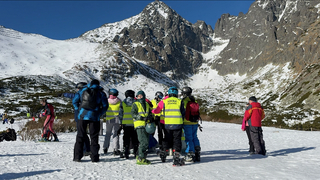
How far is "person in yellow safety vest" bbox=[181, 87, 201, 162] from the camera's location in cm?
735

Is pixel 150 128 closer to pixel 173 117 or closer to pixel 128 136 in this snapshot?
pixel 173 117

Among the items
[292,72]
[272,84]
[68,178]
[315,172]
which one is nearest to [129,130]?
[68,178]

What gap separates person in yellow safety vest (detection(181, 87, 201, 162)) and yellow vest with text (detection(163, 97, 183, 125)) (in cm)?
58

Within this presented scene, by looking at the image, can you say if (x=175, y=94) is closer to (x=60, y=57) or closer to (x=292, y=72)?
(x=292, y=72)

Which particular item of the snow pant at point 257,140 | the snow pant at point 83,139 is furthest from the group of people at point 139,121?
the snow pant at point 257,140

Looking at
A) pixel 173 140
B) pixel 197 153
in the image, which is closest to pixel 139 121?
pixel 173 140

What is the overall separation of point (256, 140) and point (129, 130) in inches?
204

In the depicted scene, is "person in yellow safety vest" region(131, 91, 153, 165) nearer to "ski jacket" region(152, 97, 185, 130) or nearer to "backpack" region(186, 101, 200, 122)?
"ski jacket" region(152, 97, 185, 130)

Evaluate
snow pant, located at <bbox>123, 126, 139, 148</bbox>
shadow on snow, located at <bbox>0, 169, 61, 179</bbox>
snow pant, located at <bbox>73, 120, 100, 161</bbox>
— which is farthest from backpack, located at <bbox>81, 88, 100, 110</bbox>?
shadow on snow, located at <bbox>0, 169, 61, 179</bbox>

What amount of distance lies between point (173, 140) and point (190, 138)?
0.70 metres

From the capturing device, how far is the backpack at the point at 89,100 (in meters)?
6.79

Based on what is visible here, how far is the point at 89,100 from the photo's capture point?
22.3 feet

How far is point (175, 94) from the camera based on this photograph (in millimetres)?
7266

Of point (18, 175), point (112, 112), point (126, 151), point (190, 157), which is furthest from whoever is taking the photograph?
point (112, 112)
